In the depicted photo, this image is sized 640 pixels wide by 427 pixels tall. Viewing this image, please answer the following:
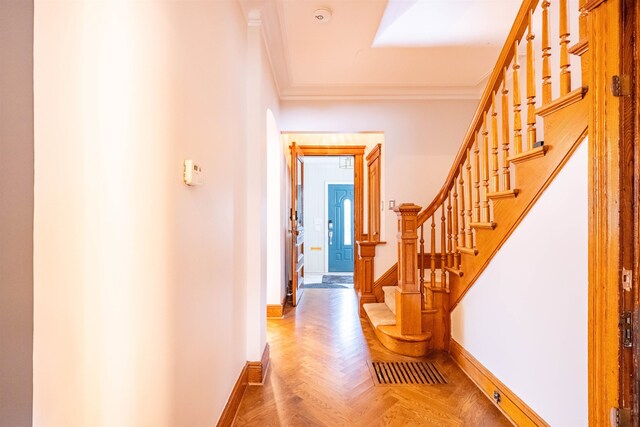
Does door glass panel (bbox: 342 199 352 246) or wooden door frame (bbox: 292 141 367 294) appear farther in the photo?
door glass panel (bbox: 342 199 352 246)

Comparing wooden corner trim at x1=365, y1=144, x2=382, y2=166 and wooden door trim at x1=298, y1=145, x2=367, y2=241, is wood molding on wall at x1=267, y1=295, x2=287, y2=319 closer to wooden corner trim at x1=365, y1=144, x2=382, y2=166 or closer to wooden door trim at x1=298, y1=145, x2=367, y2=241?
wooden door trim at x1=298, y1=145, x2=367, y2=241

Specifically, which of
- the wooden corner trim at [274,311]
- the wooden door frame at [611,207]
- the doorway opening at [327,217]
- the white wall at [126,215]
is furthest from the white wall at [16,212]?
the doorway opening at [327,217]

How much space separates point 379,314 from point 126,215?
2991mm

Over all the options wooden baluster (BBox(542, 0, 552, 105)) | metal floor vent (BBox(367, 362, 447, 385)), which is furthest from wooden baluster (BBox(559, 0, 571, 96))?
metal floor vent (BBox(367, 362, 447, 385))

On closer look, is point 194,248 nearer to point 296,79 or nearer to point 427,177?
point 296,79

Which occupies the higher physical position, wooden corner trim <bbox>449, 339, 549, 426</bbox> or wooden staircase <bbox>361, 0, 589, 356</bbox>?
wooden staircase <bbox>361, 0, 589, 356</bbox>

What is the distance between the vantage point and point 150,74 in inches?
40.7

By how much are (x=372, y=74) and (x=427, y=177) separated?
1.39m

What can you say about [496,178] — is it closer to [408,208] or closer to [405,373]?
[408,208]

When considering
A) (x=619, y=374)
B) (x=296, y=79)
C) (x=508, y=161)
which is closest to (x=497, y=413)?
(x=619, y=374)

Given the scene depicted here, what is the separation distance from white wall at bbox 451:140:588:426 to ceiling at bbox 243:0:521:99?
5.79ft

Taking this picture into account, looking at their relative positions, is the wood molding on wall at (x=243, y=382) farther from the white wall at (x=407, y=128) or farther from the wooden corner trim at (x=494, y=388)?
the white wall at (x=407, y=128)

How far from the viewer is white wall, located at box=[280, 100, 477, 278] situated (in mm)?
4137

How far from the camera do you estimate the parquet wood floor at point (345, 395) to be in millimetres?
1964
